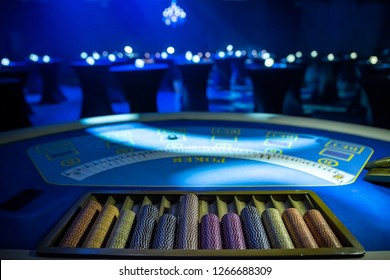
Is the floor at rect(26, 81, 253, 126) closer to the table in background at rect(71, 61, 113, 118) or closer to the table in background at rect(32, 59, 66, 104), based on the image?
the table in background at rect(32, 59, 66, 104)

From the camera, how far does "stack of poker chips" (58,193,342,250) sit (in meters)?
0.83

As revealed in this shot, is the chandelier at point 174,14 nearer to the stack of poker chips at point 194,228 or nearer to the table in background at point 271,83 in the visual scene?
the table in background at point 271,83

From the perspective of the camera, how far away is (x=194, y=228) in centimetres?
90

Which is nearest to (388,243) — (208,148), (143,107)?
(208,148)

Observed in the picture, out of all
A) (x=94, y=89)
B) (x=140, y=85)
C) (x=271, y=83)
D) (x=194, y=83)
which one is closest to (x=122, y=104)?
(x=94, y=89)

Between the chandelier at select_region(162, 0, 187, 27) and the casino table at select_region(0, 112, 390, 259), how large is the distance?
9.36 m

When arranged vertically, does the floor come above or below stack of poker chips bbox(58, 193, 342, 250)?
above

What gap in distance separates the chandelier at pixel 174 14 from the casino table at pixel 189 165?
936 centimetres

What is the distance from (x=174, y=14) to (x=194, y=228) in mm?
10650

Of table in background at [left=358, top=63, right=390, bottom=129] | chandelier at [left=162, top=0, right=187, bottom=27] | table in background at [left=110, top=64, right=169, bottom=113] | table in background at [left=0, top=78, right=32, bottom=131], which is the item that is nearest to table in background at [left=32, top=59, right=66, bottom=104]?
table in background at [left=0, top=78, right=32, bottom=131]

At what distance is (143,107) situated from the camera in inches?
144

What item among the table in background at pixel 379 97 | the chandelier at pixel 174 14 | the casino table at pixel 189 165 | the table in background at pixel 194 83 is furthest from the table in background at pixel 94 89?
the chandelier at pixel 174 14

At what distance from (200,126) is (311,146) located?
25.4 inches

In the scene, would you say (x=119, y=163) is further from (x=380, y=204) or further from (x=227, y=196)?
(x=380, y=204)
